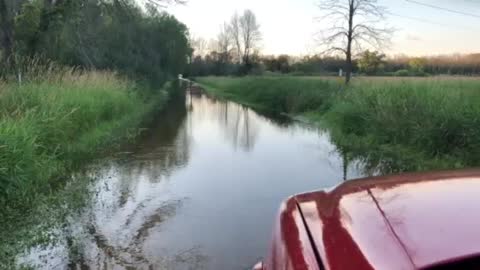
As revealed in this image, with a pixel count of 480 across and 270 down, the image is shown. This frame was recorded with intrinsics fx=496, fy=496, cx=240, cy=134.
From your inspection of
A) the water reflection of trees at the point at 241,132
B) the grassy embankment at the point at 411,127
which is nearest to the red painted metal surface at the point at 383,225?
the grassy embankment at the point at 411,127

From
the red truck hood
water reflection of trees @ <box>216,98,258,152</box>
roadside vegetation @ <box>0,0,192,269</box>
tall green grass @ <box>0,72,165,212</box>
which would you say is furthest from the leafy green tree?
the red truck hood

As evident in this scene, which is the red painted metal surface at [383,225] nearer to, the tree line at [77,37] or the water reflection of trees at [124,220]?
the water reflection of trees at [124,220]

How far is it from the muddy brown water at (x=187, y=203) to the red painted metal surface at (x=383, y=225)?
267 centimetres

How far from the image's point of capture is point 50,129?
30.6 feet

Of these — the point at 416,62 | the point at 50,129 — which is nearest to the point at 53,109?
the point at 50,129

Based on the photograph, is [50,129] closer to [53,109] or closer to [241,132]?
[53,109]

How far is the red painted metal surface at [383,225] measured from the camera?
1.46 m

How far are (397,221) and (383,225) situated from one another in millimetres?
55

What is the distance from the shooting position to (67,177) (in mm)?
8016

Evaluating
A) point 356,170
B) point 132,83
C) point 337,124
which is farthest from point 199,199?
point 132,83

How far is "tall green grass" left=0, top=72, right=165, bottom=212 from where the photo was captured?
6.66 metres

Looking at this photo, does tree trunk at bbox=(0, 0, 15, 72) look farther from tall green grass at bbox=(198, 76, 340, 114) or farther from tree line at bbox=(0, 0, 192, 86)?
tall green grass at bbox=(198, 76, 340, 114)

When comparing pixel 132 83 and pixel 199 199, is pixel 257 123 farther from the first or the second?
pixel 199 199

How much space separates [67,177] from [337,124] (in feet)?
30.9
